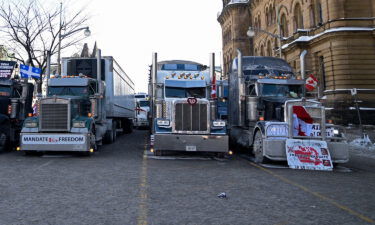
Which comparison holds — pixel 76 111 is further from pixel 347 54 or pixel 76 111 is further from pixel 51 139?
pixel 347 54

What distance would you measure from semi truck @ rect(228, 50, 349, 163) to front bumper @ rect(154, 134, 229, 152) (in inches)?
47.4

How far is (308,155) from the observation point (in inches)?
400

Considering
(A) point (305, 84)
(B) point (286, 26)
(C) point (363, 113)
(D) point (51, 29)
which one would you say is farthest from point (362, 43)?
(D) point (51, 29)

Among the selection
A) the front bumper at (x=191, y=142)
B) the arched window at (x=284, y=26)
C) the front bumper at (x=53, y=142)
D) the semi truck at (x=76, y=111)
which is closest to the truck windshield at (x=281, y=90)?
the front bumper at (x=191, y=142)

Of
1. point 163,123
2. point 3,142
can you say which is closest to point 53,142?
point 3,142

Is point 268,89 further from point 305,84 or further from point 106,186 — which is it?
point 106,186

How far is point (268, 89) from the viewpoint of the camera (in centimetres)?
1245

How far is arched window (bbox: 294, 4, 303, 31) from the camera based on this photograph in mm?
33428

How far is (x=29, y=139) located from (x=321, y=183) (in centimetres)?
959

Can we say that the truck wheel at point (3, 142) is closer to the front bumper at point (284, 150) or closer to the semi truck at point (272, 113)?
the semi truck at point (272, 113)

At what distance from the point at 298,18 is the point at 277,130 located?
26560 mm

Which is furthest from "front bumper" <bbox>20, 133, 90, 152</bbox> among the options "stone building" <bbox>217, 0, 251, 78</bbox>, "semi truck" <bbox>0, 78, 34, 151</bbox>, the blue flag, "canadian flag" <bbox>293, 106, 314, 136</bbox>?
"stone building" <bbox>217, 0, 251, 78</bbox>

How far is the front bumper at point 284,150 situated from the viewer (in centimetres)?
1028

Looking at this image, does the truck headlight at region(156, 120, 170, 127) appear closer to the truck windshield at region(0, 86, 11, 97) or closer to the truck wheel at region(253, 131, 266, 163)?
the truck wheel at region(253, 131, 266, 163)
